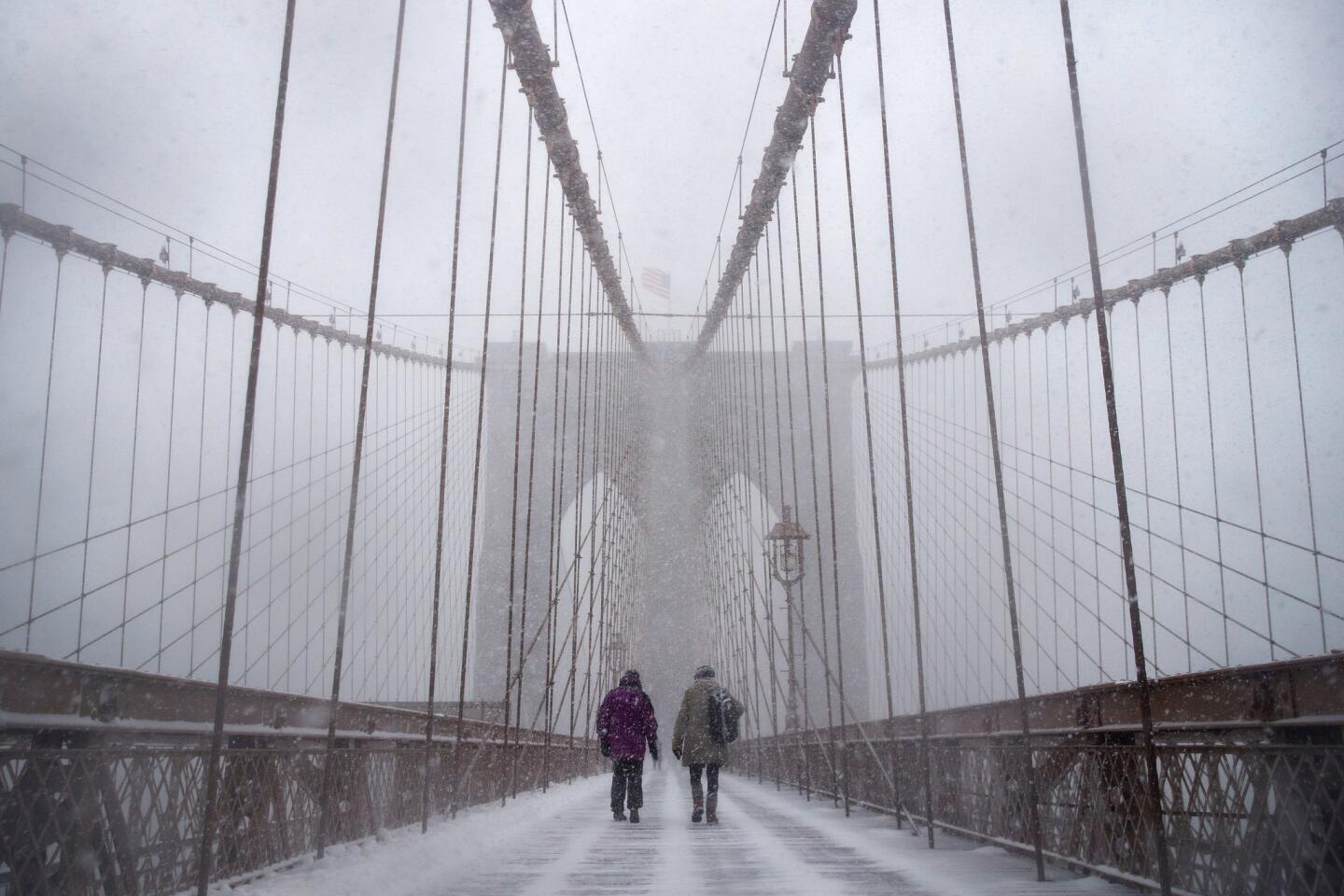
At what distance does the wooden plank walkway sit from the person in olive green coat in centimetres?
20

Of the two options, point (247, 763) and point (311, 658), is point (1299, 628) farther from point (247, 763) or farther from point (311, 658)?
point (247, 763)

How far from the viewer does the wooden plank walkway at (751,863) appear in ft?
10.7

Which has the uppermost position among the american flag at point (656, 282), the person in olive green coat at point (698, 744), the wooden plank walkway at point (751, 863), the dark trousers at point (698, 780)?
the american flag at point (656, 282)

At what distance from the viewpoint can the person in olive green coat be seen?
20.4 ft

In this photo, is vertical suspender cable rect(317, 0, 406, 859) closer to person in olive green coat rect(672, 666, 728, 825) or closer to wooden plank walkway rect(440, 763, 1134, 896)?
wooden plank walkway rect(440, 763, 1134, 896)

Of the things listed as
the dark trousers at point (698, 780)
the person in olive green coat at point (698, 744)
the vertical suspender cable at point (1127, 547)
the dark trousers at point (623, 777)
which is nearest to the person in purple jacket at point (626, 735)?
the dark trousers at point (623, 777)

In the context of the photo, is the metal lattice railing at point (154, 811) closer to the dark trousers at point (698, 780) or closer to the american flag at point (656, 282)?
the dark trousers at point (698, 780)

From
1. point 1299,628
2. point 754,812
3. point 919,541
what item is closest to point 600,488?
point 919,541

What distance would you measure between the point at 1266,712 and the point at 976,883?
5.29 ft

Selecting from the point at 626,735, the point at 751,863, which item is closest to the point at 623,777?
the point at 626,735

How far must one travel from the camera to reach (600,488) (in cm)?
3000

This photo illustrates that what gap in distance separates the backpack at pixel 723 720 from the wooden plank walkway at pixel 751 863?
1.57 ft

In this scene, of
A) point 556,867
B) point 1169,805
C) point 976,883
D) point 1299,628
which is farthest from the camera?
point 1299,628

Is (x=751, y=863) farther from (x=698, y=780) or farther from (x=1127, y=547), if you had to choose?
(x=698, y=780)
